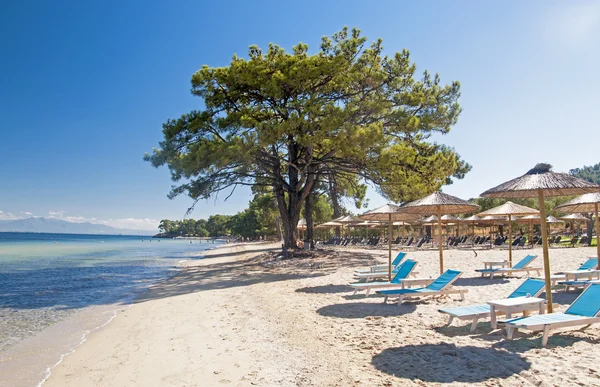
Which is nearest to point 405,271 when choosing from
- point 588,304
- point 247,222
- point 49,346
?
point 588,304

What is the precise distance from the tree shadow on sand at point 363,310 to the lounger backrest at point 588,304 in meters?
2.33

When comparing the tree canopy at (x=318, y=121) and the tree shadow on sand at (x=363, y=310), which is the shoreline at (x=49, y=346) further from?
the tree canopy at (x=318, y=121)

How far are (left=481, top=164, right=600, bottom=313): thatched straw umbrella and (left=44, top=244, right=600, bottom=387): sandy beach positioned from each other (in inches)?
49.4

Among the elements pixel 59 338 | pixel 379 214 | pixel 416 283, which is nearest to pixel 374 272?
pixel 379 214

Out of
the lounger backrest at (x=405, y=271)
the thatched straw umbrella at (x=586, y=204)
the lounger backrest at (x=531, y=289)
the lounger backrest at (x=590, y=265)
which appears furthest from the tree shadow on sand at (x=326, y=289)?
the thatched straw umbrella at (x=586, y=204)

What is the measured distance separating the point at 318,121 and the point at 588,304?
10.6 m

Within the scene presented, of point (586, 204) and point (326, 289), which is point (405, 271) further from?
point (586, 204)

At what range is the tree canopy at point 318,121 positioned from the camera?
14.0 m

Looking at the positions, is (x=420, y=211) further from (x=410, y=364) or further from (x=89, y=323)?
(x=89, y=323)

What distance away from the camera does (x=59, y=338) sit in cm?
649

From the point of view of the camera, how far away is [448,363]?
391cm

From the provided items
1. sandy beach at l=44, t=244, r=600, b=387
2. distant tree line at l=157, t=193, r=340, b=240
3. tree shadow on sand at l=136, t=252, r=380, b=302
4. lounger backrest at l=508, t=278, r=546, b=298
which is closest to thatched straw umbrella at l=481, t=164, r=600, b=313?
lounger backrest at l=508, t=278, r=546, b=298

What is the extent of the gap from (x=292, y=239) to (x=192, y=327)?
11.8 m

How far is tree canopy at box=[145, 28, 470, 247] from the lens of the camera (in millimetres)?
13961
